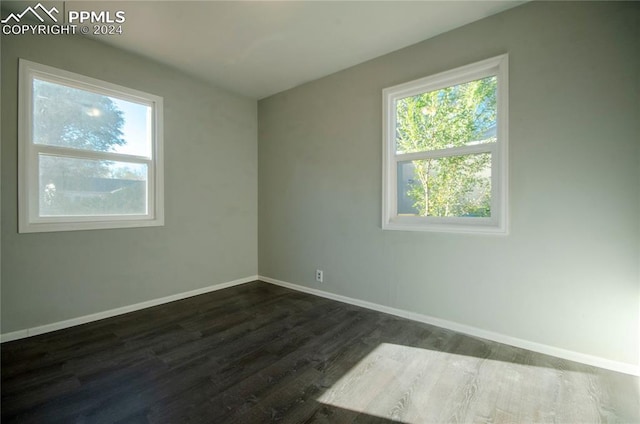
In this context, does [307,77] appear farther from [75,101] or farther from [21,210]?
[21,210]

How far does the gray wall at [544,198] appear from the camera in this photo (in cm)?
187

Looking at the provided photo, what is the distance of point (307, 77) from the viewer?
11.4ft

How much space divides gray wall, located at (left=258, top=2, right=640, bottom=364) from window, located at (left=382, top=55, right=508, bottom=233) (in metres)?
0.10

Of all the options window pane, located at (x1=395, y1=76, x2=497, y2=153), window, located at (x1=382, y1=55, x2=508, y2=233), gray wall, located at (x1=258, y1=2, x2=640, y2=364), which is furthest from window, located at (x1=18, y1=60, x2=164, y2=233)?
window pane, located at (x1=395, y1=76, x2=497, y2=153)

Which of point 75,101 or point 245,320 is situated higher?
point 75,101

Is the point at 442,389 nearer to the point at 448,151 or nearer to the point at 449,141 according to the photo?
the point at 448,151

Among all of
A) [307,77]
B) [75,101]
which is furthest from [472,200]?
[75,101]

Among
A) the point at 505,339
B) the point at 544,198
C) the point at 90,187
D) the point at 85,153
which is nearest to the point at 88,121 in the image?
Result: the point at 85,153

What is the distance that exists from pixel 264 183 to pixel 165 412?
309 cm

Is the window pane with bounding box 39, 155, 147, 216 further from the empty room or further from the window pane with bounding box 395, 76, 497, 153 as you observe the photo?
the window pane with bounding box 395, 76, 497, 153

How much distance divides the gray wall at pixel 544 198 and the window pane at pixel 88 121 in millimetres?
2453

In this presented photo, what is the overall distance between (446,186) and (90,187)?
3541 mm

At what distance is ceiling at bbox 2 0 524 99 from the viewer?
2.23 metres

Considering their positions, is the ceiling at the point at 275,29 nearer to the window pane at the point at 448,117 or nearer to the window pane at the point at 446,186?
the window pane at the point at 448,117
